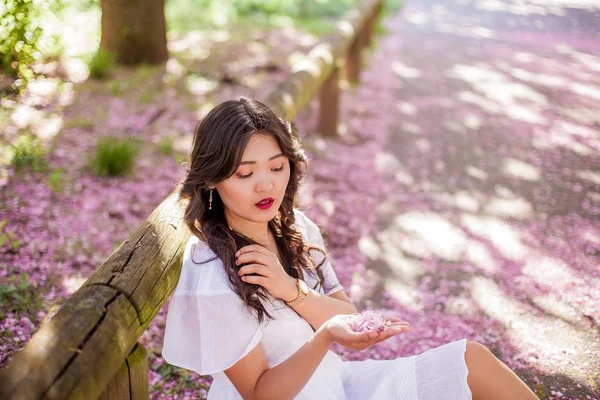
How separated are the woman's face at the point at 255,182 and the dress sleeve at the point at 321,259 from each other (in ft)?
1.52

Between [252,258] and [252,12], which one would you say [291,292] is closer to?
[252,258]

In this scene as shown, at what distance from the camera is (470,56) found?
11.6m

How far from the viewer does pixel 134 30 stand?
7449 millimetres

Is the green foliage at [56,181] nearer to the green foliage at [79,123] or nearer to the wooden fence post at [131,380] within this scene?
the green foliage at [79,123]

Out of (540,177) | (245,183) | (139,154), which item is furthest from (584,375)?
(139,154)

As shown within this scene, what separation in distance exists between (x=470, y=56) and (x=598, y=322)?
9102mm

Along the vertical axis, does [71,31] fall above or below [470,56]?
above

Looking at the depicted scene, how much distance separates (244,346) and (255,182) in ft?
2.04

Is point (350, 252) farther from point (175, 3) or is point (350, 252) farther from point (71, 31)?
point (175, 3)

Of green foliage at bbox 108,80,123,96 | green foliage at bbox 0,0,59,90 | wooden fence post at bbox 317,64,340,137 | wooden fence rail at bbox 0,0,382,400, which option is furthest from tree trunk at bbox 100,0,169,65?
wooden fence rail at bbox 0,0,382,400

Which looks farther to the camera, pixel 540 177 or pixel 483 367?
pixel 540 177

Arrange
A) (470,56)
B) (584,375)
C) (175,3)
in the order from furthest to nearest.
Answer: (175,3) → (470,56) → (584,375)

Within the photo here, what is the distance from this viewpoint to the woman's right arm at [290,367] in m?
1.89

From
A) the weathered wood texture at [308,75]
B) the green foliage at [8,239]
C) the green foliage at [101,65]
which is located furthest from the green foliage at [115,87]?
the green foliage at [8,239]
